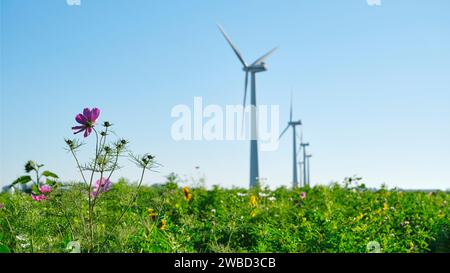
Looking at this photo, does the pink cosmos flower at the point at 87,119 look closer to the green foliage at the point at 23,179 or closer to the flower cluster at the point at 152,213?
the green foliage at the point at 23,179

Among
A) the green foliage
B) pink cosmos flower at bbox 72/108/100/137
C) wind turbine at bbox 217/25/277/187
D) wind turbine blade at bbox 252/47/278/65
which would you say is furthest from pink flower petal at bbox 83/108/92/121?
wind turbine blade at bbox 252/47/278/65

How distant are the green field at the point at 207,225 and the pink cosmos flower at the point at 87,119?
438 millimetres

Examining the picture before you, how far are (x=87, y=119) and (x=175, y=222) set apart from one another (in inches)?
93.2

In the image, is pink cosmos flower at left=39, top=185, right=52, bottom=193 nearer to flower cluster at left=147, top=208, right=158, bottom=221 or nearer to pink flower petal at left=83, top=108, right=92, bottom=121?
flower cluster at left=147, top=208, right=158, bottom=221

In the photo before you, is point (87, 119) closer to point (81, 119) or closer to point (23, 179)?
point (81, 119)

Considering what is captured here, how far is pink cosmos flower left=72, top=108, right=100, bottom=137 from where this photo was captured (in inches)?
96.2

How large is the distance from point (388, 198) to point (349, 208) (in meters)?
1.41

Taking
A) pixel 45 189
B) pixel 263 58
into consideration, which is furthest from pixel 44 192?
pixel 263 58

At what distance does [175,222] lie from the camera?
467cm

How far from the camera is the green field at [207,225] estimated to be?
2877mm

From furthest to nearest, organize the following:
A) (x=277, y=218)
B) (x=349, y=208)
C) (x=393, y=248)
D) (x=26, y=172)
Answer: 1. (x=349, y=208)
2. (x=277, y=218)
3. (x=393, y=248)
4. (x=26, y=172)

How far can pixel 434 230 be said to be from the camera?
437 cm
